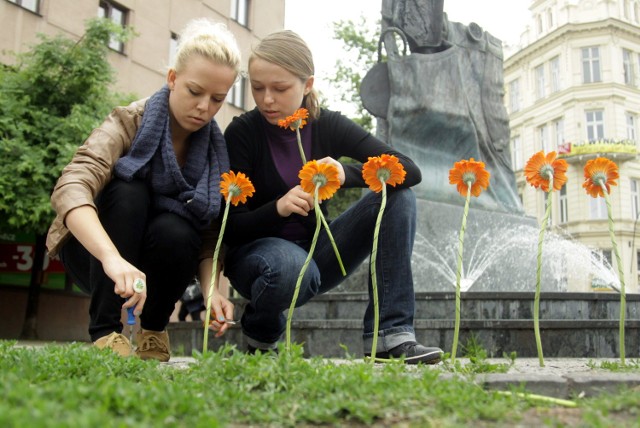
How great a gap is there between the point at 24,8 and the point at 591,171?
A: 44.0 feet

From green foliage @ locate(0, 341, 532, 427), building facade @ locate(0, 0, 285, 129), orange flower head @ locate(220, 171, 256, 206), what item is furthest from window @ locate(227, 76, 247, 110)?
green foliage @ locate(0, 341, 532, 427)

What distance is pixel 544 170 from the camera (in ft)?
9.02

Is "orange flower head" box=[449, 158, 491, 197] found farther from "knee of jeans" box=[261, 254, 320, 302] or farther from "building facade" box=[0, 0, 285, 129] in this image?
"building facade" box=[0, 0, 285, 129]

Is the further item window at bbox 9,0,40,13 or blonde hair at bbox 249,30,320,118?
window at bbox 9,0,40,13

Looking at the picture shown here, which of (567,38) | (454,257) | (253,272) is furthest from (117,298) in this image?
(567,38)

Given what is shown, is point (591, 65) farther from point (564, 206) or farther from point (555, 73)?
point (564, 206)

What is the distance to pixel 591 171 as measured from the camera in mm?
2740

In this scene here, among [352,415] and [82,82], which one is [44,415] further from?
[82,82]

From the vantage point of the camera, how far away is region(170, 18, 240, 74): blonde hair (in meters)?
2.71

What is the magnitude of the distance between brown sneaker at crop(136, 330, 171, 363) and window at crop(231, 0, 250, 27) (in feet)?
59.5

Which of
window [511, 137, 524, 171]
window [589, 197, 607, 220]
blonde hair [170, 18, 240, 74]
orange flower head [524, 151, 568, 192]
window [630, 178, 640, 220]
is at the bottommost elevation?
orange flower head [524, 151, 568, 192]

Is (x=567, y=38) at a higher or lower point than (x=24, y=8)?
higher

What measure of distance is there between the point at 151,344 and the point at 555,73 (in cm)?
3240

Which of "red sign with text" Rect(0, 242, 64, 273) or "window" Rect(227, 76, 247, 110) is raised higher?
"window" Rect(227, 76, 247, 110)
